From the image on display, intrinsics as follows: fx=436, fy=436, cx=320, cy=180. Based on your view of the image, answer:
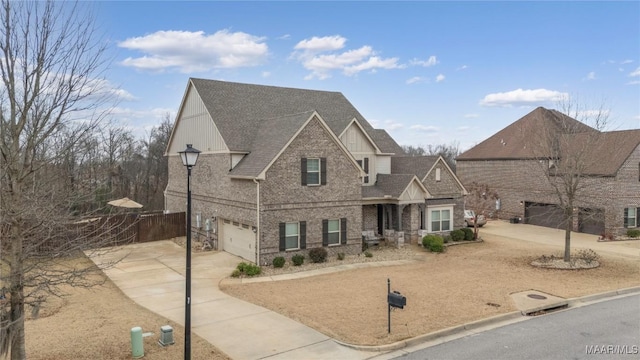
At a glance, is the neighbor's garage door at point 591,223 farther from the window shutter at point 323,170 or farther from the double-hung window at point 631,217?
the window shutter at point 323,170

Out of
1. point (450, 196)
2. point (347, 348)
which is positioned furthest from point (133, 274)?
point (450, 196)

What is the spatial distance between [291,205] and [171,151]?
591 inches

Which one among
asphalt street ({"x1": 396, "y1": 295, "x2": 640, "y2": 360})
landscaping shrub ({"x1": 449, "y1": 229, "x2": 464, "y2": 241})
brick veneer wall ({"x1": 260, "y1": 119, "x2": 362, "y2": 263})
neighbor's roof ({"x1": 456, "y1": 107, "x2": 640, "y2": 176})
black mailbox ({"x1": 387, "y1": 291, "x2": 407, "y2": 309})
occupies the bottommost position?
asphalt street ({"x1": 396, "y1": 295, "x2": 640, "y2": 360})

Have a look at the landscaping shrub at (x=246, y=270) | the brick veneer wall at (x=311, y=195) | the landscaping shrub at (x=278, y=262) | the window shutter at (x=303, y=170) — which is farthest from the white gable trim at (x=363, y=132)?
the landscaping shrub at (x=246, y=270)

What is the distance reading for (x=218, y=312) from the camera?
14305 millimetres

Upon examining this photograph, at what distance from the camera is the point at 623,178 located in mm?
31406

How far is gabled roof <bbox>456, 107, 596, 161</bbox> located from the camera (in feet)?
129

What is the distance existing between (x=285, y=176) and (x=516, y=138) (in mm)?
28711

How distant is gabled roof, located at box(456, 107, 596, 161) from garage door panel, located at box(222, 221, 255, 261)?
26790 mm

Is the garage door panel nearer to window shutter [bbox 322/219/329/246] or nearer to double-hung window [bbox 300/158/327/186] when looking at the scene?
window shutter [bbox 322/219/329/246]

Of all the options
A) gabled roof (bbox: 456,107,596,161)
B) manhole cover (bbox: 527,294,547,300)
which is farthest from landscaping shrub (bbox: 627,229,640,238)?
manhole cover (bbox: 527,294,547,300)

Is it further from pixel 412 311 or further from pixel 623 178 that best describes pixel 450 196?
pixel 412 311

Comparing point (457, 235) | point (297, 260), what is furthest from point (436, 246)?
point (297, 260)

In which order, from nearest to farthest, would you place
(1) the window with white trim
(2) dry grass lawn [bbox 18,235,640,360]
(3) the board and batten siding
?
(2) dry grass lawn [bbox 18,235,640,360], (3) the board and batten siding, (1) the window with white trim
